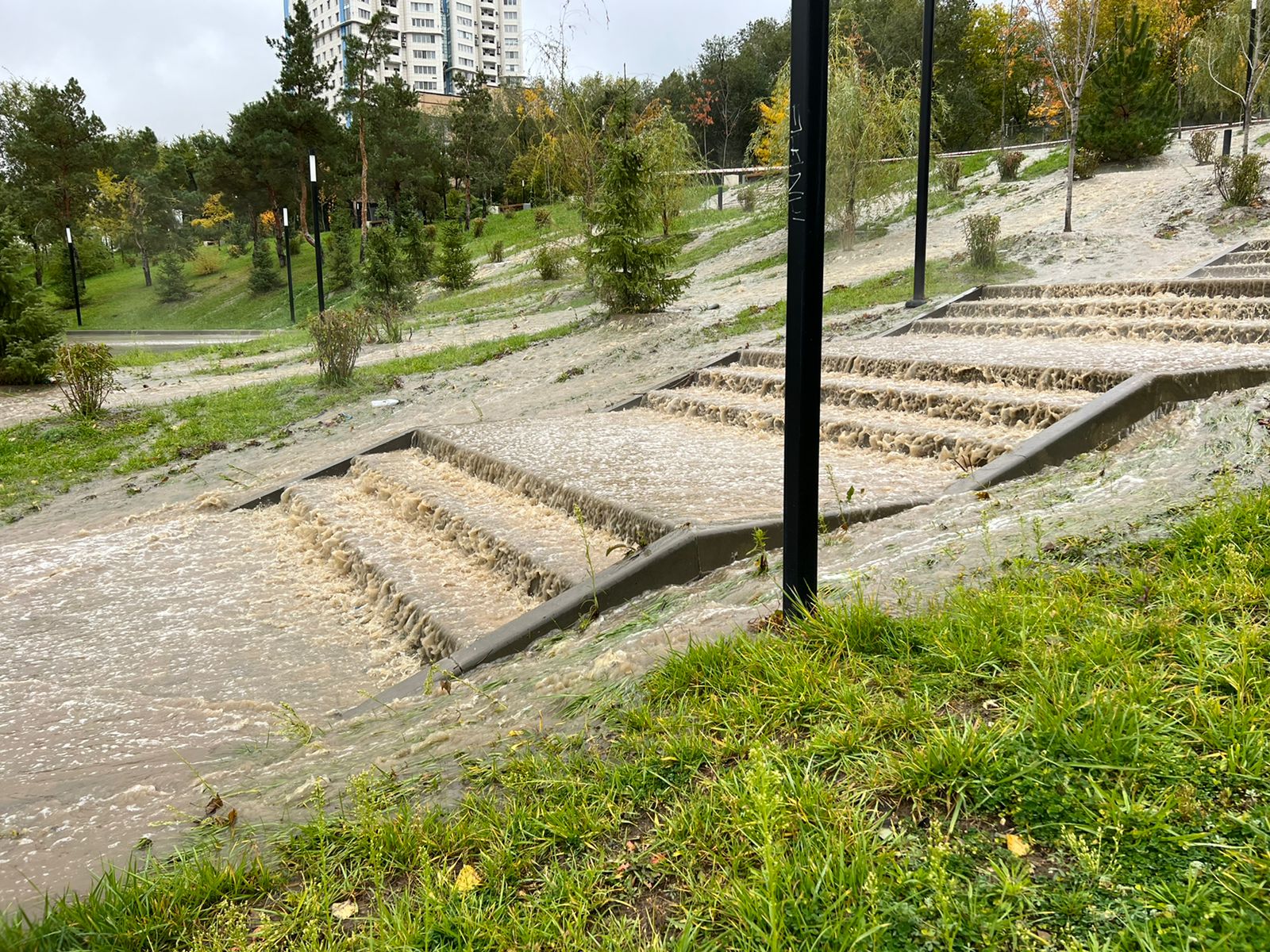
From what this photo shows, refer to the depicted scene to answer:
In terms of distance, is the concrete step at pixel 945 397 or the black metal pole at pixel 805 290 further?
the concrete step at pixel 945 397

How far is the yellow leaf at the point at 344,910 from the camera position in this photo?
2.04 metres

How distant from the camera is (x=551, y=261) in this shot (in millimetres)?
20781

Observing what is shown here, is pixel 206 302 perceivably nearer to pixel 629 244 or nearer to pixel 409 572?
pixel 629 244

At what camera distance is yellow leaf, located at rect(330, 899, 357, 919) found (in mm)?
2041

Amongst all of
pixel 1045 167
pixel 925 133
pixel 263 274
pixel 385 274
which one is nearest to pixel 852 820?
pixel 925 133

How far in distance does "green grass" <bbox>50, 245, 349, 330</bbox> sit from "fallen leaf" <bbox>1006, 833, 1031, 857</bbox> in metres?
32.9

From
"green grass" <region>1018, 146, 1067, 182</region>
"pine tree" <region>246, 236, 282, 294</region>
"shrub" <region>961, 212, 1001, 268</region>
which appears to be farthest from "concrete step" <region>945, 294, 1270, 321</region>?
"pine tree" <region>246, 236, 282, 294</region>

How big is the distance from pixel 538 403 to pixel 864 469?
5.26 metres

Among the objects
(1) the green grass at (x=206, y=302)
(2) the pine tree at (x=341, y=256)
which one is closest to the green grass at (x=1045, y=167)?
(1) the green grass at (x=206, y=302)

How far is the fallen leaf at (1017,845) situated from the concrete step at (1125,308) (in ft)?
25.1

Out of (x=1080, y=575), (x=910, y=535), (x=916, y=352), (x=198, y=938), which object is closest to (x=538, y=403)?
(x=916, y=352)

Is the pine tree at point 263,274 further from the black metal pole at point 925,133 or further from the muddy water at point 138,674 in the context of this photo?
the muddy water at point 138,674

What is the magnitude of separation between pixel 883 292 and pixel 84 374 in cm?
1038

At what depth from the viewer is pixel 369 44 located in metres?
39.8
